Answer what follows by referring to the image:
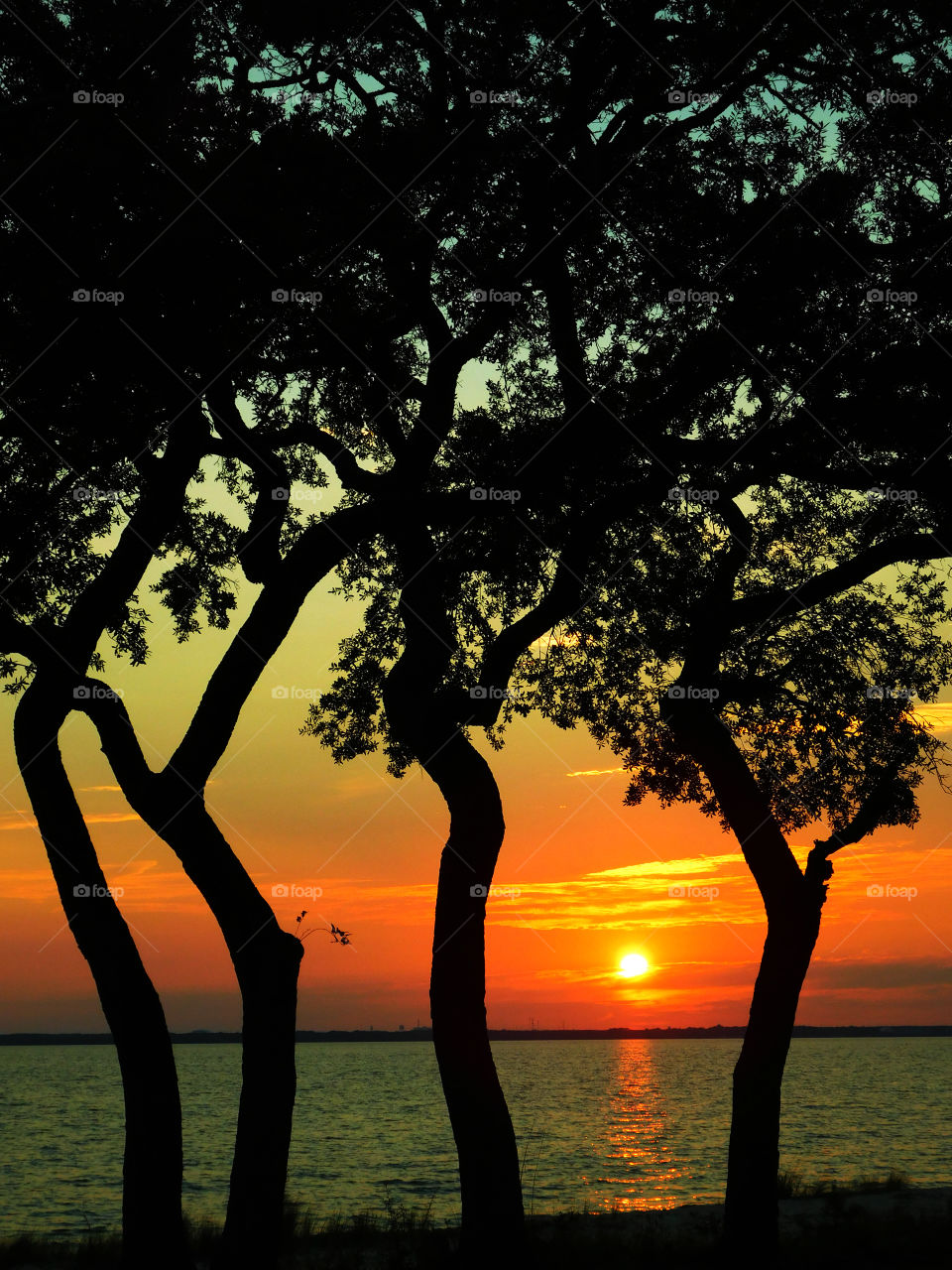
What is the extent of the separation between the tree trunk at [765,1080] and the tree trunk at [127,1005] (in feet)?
22.3

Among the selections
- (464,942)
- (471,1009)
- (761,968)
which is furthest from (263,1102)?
(761,968)

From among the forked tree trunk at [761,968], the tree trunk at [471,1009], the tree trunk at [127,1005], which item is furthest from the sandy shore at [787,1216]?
the tree trunk at [127,1005]

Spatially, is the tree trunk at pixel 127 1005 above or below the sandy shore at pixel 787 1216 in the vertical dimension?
above

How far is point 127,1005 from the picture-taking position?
11266 mm

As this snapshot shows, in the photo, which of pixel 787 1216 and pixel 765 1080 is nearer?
pixel 765 1080

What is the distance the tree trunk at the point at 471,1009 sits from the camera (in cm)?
1219

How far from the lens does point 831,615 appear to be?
1772 centimetres

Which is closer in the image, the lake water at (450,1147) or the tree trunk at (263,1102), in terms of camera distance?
the tree trunk at (263,1102)

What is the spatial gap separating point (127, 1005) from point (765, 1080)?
27.0 ft

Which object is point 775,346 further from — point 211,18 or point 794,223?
point 211,18

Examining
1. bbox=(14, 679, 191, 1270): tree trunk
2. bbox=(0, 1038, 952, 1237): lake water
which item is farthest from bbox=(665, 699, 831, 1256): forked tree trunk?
bbox=(0, 1038, 952, 1237): lake water

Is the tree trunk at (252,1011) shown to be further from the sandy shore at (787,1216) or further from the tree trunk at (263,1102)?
the sandy shore at (787,1216)

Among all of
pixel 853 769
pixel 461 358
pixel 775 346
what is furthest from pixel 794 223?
pixel 853 769

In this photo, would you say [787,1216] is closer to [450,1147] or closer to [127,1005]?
[127,1005]
